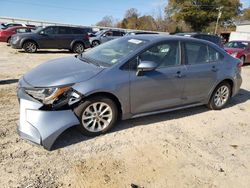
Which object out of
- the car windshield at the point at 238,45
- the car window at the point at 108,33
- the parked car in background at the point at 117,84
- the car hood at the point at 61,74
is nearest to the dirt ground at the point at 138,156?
the parked car in background at the point at 117,84

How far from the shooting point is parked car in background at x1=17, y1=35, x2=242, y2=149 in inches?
138

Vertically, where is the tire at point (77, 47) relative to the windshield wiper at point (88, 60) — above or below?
below

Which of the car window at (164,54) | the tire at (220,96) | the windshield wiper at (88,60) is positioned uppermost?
the car window at (164,54)

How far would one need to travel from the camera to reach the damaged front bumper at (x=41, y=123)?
336 centimetres

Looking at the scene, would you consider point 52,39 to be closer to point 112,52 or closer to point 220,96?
point 112,52

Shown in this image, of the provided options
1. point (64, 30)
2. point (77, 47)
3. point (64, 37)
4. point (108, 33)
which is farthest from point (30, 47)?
point (108, 33)

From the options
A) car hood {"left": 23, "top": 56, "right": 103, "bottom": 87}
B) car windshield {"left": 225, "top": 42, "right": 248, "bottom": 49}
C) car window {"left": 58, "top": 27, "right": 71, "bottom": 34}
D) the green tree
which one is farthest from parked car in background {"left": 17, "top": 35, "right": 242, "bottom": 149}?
the green tree

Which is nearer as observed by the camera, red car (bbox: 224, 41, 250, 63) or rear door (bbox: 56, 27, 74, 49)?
red car (bbox: 224, 41, 250, 63)

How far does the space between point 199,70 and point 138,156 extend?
230 cm

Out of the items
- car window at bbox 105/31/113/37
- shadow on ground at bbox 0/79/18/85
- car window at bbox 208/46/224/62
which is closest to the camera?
car window at bbox 208/46/224/62

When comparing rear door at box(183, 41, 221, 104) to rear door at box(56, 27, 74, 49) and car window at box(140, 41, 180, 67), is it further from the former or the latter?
rear door at box(56, 27, 74, 49)

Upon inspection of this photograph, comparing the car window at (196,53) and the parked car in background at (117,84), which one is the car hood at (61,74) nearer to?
the parked car in background at (117,84)

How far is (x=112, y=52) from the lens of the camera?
4.54m

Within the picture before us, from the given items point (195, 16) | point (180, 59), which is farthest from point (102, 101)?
point (195, 16)
